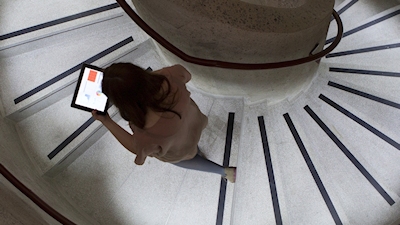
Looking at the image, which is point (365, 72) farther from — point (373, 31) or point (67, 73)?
point (67, 73)

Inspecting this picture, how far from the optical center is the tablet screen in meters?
2.47

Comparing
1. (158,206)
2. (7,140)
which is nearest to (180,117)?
(158,206)

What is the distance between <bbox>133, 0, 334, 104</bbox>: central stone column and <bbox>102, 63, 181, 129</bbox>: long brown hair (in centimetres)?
87

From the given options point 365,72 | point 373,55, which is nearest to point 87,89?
point 365,72

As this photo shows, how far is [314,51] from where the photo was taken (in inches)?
108

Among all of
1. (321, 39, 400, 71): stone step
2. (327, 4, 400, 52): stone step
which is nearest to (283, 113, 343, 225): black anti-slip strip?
(321, 39, 400, 71): stone step

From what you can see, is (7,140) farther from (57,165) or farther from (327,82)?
(327,82)

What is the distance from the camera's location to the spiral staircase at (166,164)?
2938 millimetres

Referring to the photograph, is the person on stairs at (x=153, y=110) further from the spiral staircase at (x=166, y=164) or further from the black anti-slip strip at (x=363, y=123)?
the black anti-slip strip at (x=363, y=123)

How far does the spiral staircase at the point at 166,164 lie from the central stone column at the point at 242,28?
0.78 meters

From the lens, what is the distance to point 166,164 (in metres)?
3.11

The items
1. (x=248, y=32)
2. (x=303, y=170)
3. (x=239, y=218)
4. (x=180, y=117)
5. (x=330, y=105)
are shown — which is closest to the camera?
(x=180, y=117)

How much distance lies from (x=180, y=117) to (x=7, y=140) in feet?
6.12

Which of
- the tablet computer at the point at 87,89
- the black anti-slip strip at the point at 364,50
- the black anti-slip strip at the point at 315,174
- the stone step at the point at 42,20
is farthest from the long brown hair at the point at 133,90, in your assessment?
the black anti-slip strip at the point at 364,50
